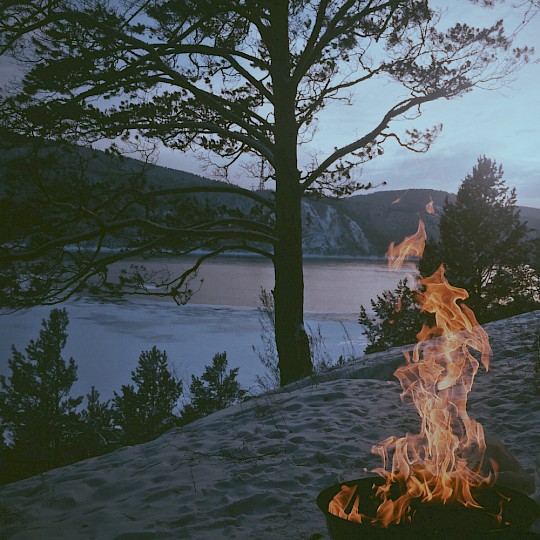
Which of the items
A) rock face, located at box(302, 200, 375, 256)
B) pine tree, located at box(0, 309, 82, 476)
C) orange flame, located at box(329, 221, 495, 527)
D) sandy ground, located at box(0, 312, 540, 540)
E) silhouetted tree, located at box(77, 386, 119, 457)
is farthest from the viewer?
rock face, located at box(302, 200, 375, 256)

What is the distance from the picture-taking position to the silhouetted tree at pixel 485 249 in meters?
20.2

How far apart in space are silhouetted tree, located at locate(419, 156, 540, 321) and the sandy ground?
44.0 feet

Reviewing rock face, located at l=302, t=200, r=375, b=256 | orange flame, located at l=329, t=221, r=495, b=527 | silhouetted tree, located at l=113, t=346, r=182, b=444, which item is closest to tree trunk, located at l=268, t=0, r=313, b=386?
orange flame, located at l=329, t=221, r=495, b=527

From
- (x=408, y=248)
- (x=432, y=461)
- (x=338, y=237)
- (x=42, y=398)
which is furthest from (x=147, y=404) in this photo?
(x=338, y=237)

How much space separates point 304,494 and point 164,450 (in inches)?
87.3

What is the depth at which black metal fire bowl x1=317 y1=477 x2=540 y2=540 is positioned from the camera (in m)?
2.53

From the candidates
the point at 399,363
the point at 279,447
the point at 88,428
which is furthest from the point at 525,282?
the point at 279,447

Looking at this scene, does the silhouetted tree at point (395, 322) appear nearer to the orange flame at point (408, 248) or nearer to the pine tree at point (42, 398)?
the pine tree at point (42, 398)

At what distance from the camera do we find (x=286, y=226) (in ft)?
31.1

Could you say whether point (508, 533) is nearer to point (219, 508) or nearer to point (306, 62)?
point (219, 508)

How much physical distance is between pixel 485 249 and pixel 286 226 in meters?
14.5

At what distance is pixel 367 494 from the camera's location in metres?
3.26

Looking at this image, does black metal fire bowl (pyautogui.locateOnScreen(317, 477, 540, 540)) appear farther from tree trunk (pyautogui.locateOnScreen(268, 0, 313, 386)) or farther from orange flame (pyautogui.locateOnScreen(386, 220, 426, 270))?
tree trunk (pyautogui.locateOnScreen(268, 0, 313, 386))

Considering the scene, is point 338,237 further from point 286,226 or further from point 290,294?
point 290,294
